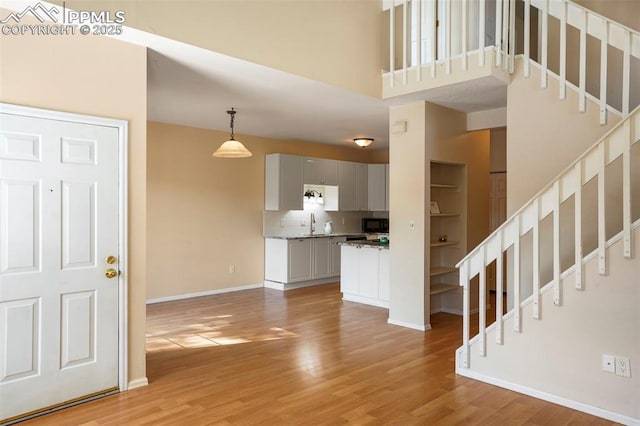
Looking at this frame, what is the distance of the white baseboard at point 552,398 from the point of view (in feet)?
10.0

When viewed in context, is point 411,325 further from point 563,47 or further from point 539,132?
point 563,47

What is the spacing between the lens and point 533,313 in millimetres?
3463

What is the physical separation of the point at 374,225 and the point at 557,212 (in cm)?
668

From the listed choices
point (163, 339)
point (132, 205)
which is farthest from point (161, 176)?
point (132, 205)

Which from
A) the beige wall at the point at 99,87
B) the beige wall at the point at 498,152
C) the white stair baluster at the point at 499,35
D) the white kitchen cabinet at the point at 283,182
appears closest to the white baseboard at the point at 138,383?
the beige wall at the point at 99,87

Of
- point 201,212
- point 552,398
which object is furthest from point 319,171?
point 552,398

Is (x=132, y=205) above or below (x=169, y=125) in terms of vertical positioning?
below

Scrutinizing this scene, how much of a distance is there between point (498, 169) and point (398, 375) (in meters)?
5.28

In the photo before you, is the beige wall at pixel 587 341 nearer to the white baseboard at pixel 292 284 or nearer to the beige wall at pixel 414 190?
the beige wall at pixel 414 190

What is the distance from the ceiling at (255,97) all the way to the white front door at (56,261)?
996 mm

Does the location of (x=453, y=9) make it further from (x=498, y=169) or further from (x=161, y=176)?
(x=161, y=176)

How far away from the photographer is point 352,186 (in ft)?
30.8

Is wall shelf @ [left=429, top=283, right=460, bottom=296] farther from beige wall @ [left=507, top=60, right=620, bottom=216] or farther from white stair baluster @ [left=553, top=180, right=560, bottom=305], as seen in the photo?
white stair baluster @ [left=553, top=180, right=560, bottom=305]

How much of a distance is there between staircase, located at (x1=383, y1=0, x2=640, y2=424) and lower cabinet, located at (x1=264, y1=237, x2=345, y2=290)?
11.7 feet
